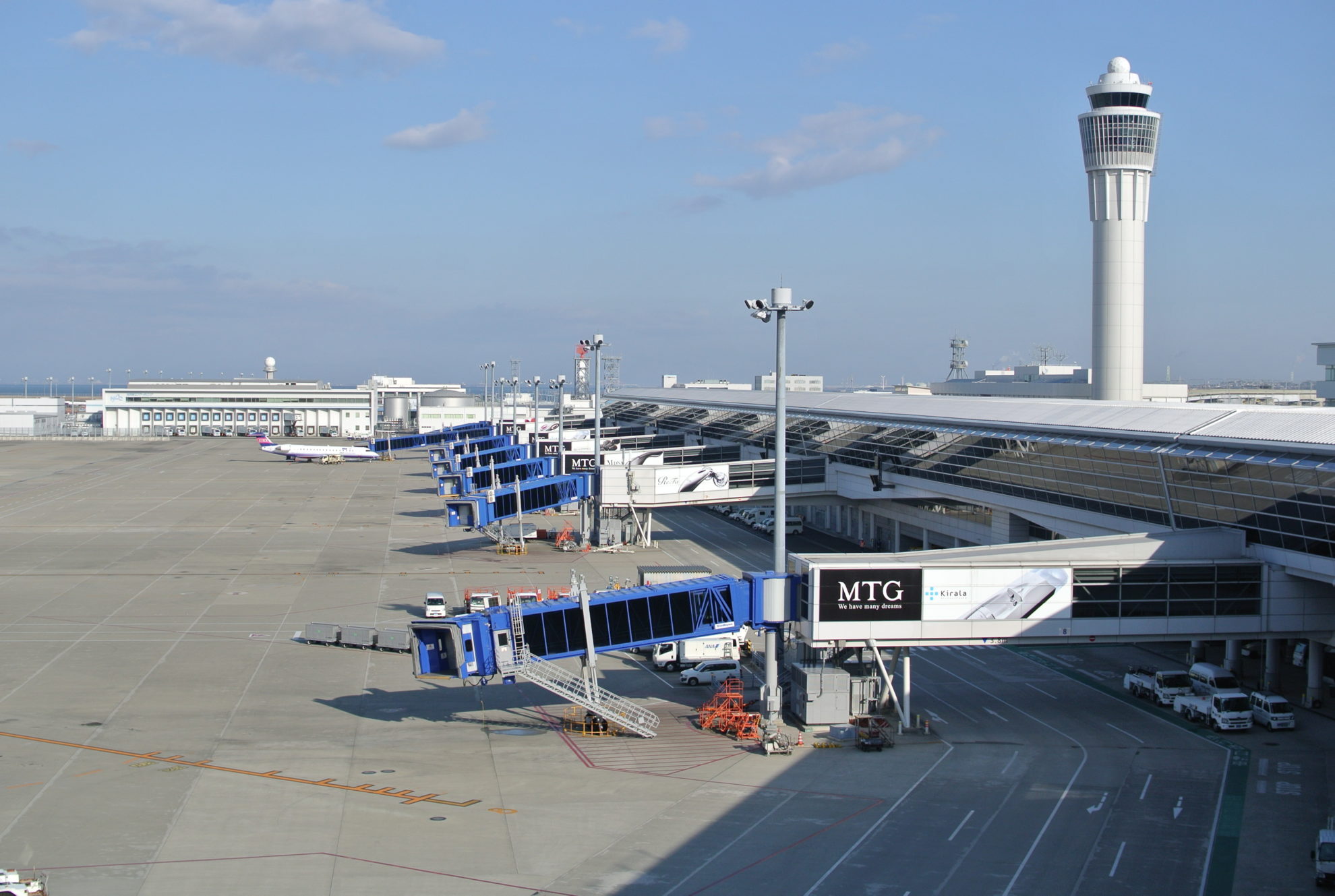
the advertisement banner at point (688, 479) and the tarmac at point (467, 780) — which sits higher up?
the advertisement banner at point (688, 479)

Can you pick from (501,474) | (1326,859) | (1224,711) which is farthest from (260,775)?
(501,474)

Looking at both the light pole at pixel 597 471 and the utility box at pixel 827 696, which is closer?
the utility box at pixel 827 696

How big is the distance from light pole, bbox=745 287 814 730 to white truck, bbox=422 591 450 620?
20933 millimetres

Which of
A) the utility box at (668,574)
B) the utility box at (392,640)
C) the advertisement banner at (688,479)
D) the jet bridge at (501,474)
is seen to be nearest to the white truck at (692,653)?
the utility box at (668,574)

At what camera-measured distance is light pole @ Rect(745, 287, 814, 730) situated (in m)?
35.8

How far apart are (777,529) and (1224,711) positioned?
15140 mm

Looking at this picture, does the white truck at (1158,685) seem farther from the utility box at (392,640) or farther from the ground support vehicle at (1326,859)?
the utility box at (392,640)

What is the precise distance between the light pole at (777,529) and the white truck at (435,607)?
2093 cm

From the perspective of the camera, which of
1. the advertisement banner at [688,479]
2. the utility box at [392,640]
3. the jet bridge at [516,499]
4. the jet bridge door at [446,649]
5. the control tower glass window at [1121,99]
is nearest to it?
the jet bridge door at [446,649]

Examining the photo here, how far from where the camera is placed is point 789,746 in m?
34.2

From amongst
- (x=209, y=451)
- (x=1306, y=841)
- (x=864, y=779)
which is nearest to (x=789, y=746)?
(x=864, y=779)

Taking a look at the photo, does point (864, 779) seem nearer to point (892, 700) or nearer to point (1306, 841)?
point (892, 700)

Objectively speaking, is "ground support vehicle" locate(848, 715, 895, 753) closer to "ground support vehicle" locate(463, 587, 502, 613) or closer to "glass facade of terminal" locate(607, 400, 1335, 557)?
"glass facade of terminal" locate(607, 400, 1335, 557)

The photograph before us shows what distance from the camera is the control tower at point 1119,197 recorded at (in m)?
104
